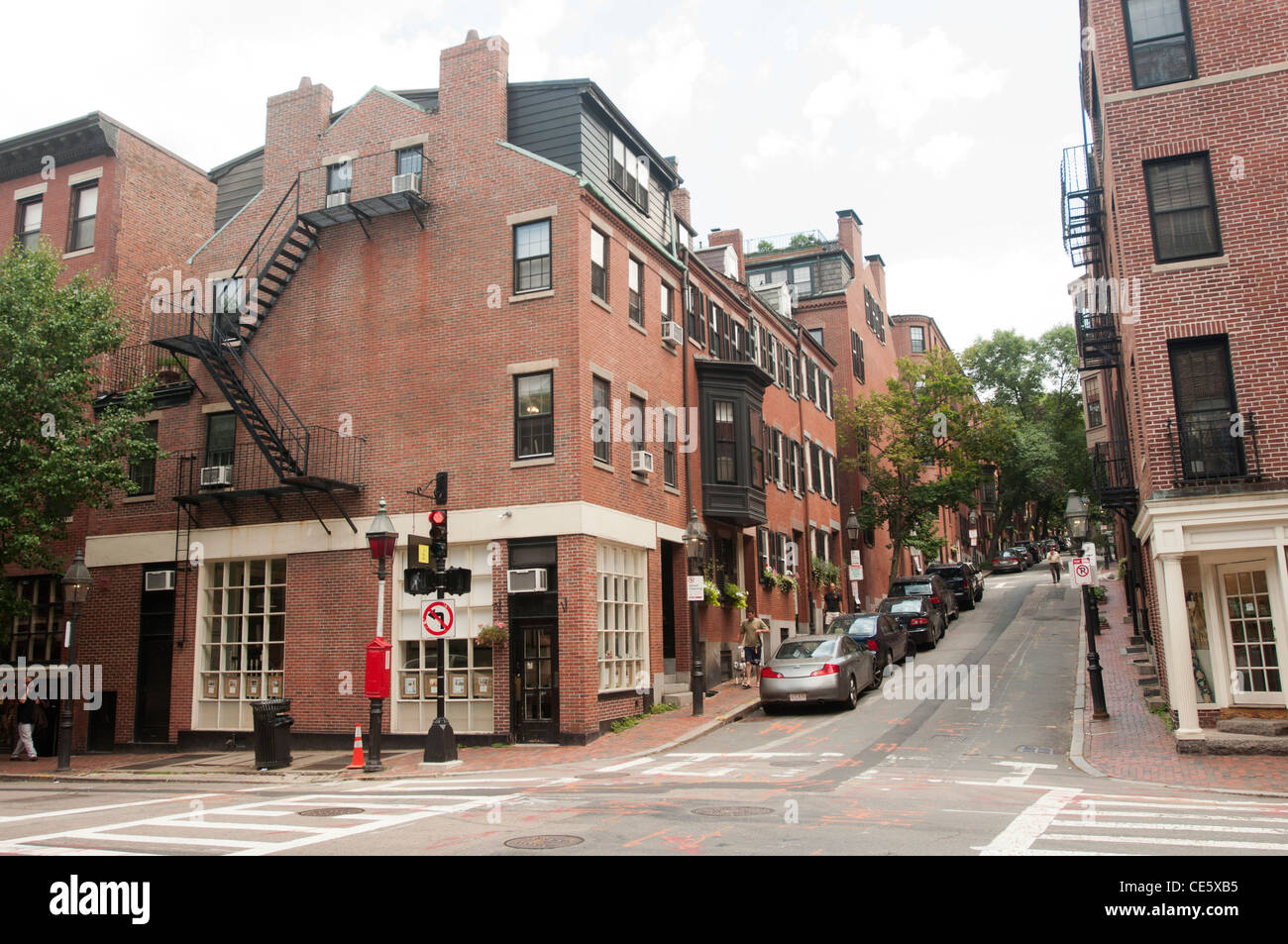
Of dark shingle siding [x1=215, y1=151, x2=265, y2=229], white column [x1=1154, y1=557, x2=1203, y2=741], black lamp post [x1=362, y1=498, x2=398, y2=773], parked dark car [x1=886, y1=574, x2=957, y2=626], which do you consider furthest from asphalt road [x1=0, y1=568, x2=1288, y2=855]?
dark shingle siding [x1=215, y1=151, x2=265, y2=229]

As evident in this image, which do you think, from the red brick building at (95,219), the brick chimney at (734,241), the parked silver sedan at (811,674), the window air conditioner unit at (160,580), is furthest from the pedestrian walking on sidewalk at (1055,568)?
the window air conditioner unit at (160,580)

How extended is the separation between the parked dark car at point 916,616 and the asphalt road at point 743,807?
9691mm

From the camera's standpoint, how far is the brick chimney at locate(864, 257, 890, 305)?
2111 inches

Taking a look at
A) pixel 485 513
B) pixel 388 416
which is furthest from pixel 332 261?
pixel 485 513

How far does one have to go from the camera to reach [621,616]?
21094 mm

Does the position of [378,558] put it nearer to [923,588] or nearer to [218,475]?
[218,475]

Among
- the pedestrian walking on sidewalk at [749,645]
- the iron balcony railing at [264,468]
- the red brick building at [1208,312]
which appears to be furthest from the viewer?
the pedestrian walking on sidewalk at [749,645]

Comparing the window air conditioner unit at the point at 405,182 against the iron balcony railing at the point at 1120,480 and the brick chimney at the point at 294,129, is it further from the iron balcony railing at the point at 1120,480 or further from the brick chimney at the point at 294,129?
the iron balcony railing at the point at 1120,480

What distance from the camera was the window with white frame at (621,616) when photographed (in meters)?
20.0

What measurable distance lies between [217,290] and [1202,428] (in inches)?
850

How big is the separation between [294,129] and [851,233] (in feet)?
102

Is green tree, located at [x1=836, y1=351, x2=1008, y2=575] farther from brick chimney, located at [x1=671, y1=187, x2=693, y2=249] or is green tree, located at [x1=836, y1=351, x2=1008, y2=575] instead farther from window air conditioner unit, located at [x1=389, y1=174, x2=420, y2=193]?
window air conditioner unit, located at [x1=389, y1=174, x2=420, y2=193]

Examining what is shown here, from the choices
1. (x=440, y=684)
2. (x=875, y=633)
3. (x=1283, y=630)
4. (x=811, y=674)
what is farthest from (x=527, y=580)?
(x=1283, y=630)
